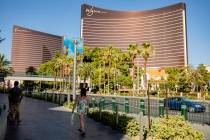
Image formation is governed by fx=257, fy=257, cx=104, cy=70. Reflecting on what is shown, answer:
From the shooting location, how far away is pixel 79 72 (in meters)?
82.2

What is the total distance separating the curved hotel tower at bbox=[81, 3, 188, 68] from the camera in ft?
550

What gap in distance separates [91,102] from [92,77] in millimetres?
63603

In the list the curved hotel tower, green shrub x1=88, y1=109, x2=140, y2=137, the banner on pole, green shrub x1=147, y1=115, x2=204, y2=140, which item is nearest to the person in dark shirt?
green shrub x1=88, y1=109, x2=140, y2=137

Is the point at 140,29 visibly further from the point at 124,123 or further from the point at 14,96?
the point at 124,123

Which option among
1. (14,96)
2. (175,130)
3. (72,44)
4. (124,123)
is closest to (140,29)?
(72,44)

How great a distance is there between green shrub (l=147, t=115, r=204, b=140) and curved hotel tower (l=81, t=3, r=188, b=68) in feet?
528

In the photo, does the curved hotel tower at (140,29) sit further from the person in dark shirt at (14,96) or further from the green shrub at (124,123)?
the person in dark shirt at (14,96)

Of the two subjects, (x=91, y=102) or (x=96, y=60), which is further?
(x=96, y=60)

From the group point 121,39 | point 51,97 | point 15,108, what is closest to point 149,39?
point 121,39

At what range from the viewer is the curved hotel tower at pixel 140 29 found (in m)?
168

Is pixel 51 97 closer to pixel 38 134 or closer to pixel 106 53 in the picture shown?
pixel 38 134

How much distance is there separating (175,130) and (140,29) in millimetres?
178128

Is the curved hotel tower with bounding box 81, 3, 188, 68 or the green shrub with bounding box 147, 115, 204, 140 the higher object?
the curved hotel tower with bounding box 81, 3, 188, 68

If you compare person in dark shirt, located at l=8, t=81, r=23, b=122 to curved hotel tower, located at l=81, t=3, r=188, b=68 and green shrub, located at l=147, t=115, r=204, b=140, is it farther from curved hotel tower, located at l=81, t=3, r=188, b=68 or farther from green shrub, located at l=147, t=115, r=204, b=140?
curved hotel tower, located at l=81, t=3, r=188, b=68
